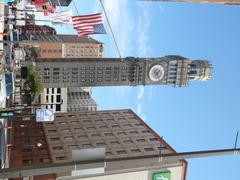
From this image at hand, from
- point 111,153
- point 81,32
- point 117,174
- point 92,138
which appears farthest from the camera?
point 92,138

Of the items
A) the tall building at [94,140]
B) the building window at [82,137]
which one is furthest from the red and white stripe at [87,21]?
the building window at [82,137]

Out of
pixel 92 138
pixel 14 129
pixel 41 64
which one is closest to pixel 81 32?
pixel 92 138

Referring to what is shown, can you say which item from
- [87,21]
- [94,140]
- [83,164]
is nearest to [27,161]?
[94,140]

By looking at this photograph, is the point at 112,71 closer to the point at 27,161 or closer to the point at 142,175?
the point at 27,161

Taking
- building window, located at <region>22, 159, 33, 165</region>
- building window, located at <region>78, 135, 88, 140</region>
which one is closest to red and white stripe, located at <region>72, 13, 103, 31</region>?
building window, located at <region>22, 159, 33, 165</region>

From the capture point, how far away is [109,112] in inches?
3465

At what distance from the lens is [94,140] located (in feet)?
234

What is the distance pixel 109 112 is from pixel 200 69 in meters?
101

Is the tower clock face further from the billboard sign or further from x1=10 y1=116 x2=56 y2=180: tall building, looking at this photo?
the billboard sign

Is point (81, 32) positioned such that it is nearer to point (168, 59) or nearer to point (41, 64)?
Answer: point (41, 64)

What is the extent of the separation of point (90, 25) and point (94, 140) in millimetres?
31692

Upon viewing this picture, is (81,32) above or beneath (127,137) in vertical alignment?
above

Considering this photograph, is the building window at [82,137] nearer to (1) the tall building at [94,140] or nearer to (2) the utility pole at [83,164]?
(1) the tall building at [94,140]

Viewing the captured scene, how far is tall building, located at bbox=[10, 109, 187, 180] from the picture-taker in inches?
2477
